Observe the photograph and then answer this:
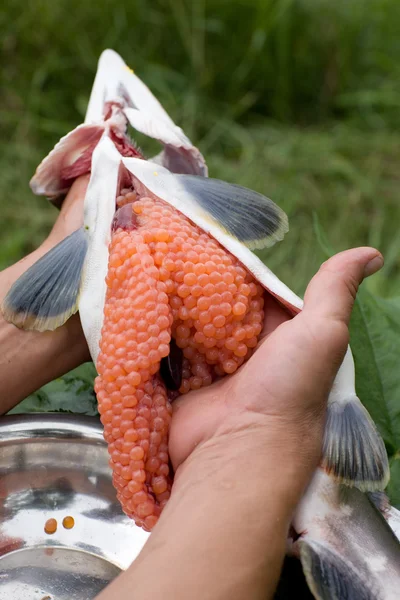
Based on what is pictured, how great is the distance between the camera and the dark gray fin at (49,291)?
917mm

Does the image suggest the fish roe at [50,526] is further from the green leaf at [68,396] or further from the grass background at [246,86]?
the grass background at [246,86]

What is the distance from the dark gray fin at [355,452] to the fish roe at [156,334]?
0.46 feet

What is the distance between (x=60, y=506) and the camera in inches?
40.9

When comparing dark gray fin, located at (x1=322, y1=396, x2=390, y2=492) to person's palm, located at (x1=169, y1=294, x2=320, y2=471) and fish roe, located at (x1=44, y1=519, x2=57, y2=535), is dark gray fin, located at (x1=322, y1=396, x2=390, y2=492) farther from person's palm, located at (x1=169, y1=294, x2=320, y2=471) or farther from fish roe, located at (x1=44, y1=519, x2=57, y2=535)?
fish roe, located at (x1=44, y1=519, x2=57, y2=535)

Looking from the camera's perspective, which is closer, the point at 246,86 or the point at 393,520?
the point at 393,520

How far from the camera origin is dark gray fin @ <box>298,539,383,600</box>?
0.67 m

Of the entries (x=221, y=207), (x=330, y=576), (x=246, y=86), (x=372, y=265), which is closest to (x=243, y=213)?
(x=221, y=207)

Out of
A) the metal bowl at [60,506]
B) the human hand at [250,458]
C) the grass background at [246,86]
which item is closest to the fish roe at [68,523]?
the metal bowl at [60,506]

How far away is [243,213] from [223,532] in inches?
16.5

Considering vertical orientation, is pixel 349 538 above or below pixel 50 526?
above

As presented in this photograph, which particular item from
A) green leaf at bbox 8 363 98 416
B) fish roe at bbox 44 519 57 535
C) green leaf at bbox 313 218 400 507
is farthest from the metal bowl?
green leaf at bbox 313 218 400 507

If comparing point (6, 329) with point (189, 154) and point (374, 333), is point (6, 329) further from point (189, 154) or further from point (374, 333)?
point (374, 333)

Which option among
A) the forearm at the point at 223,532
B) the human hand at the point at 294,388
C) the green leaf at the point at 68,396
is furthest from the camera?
the green leaf at the point at 68,396

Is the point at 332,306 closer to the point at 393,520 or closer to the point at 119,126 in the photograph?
the point at 393,520
